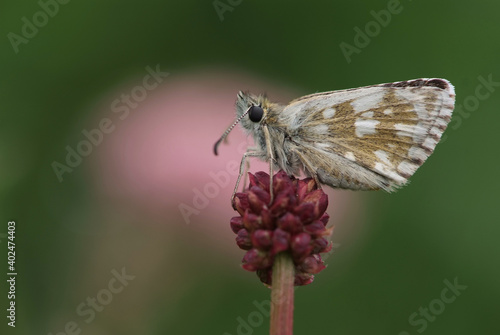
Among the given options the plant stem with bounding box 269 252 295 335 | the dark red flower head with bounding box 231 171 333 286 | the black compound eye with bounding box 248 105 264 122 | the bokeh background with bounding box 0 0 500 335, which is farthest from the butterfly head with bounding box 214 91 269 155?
A: the bokeh background with bounding box 0 0 500 335

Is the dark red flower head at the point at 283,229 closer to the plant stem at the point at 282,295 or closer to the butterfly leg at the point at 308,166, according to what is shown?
the plant stem at the point at 282,295

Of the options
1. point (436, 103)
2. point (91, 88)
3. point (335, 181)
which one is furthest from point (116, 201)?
point (436, 103)

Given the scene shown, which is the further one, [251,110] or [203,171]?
[203,171]

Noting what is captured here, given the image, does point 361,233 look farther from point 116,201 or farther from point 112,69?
point 112,69

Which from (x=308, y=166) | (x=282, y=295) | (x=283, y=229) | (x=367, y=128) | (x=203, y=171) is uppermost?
(x=203, y=171)

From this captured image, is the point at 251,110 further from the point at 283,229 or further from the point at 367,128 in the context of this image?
the point at 283,229

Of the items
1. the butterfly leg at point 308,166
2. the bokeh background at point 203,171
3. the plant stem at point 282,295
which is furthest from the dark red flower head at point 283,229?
the bokeh background at point 203,171

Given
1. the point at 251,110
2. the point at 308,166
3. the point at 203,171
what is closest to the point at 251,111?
the point at 251,110
